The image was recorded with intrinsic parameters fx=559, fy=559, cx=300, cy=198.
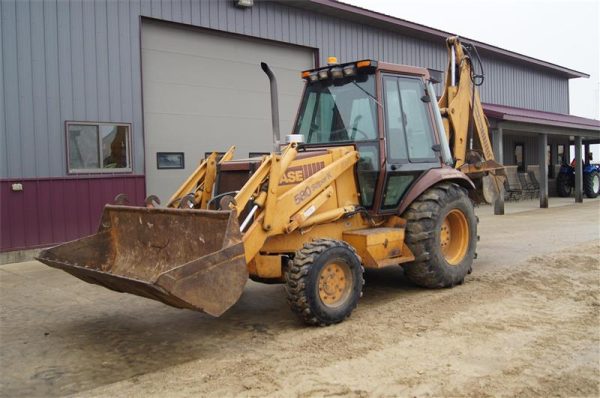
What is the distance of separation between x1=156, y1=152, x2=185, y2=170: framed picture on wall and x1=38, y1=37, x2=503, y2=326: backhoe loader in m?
4.88

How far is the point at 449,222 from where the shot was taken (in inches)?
276

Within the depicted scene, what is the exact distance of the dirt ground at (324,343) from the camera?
12.9 feet

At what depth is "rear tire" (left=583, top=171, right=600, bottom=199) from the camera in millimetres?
22422

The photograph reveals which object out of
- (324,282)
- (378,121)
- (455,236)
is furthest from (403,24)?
(324,282)

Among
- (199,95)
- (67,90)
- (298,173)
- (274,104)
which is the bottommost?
(298,173)

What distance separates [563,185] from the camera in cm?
2338

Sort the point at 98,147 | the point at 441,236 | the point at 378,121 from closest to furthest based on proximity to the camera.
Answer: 1. the point at 378,121
2. the point at 441,236
3. the point at 98,147

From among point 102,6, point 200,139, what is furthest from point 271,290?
point 102,6

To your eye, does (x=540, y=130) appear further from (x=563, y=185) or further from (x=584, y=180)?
(x=563, y=185)

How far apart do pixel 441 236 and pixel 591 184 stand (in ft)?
60.7

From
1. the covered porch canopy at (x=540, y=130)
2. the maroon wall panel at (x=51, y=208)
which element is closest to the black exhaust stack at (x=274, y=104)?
the maroon wall panel at (x=51, y=208)

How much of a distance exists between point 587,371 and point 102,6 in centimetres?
940

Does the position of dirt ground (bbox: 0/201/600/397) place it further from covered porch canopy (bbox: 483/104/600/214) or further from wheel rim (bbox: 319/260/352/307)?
covered porch canopy (bbox: 483/104/600/214)

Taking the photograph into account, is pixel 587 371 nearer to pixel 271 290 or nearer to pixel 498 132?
pixel 271 290
